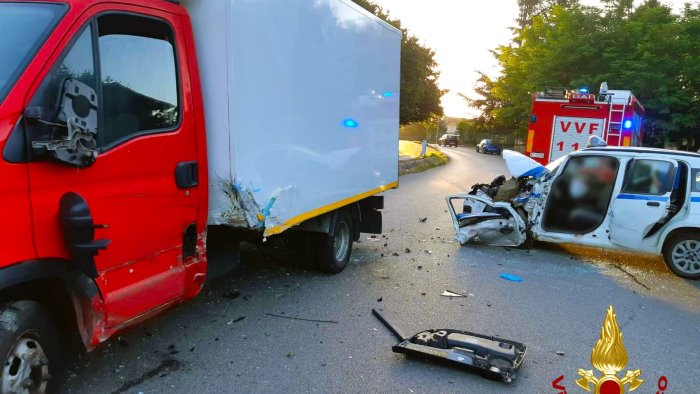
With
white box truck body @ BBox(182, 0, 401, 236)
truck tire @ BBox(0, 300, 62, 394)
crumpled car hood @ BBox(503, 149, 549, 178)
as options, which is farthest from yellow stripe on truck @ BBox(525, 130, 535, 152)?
truck tire @ BBox(0, 300, 62, 394)

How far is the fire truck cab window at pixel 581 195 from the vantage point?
7285mm

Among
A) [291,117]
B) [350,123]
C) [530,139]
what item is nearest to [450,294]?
[350,123]

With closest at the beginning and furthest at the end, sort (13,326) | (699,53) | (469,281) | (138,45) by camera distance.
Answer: (13,326) < (138,45) < (469,281) < (699,53)

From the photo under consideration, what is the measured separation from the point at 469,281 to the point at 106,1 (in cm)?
474

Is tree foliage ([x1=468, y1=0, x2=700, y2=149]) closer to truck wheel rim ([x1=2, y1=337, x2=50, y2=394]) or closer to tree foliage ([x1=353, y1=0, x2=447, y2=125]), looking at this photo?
tree foliage ([x1=353, y1=0, x2=447, y2=125])

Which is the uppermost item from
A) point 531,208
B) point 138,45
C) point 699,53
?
point 699,53

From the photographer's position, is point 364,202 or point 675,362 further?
point 364,202

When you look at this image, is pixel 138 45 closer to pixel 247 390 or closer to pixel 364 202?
pixel 247 390

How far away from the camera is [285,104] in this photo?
4.53 meters

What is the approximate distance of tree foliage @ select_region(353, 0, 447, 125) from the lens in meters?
30.3

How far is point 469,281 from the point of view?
248 inches

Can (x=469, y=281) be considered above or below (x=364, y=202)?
below

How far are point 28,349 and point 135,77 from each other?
165 centimetres

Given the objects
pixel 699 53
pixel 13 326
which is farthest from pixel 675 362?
pixel 699 53
